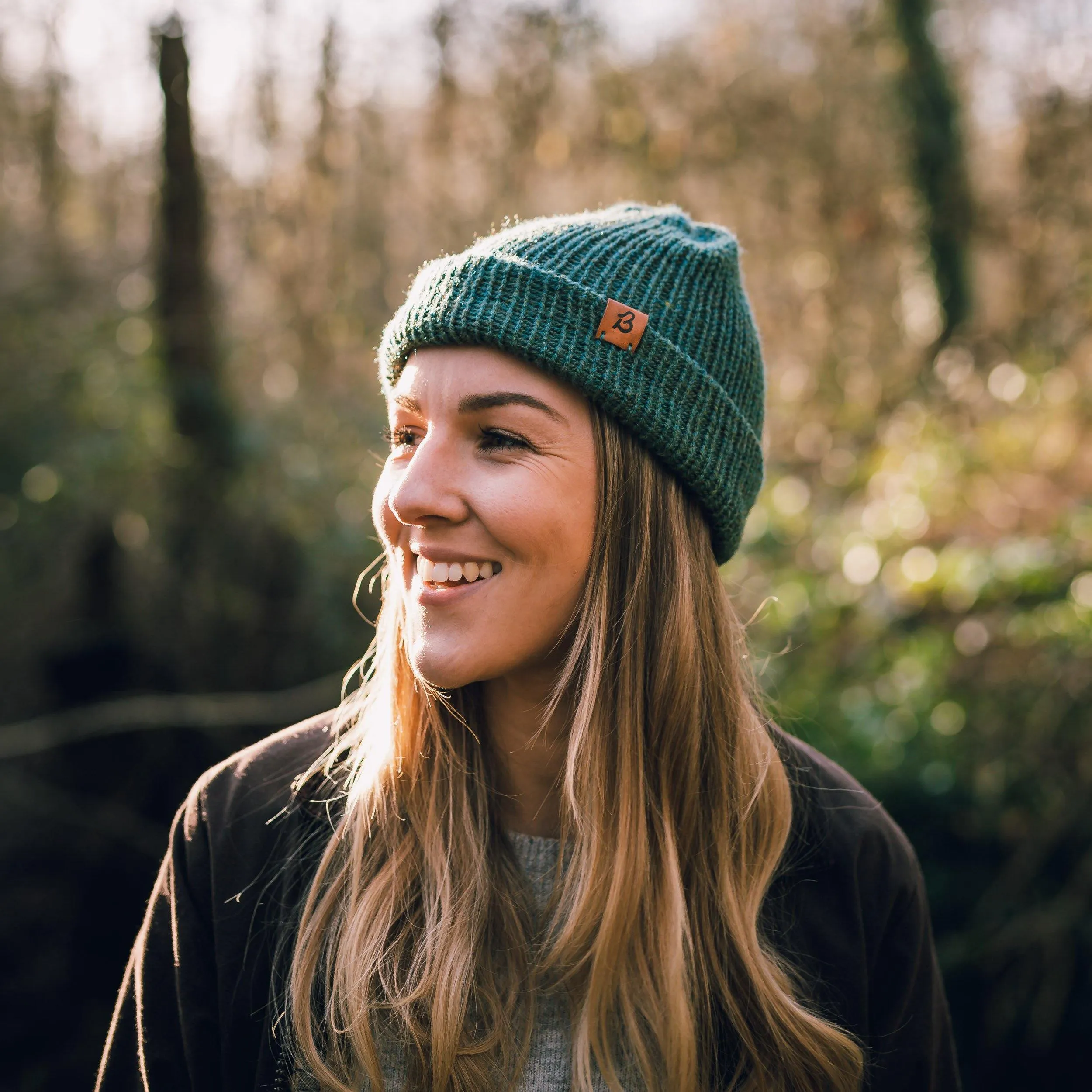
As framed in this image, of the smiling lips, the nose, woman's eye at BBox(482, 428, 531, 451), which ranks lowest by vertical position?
the smiling lips

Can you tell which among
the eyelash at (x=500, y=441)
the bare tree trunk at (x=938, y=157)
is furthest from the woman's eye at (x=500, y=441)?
the bare tree trunk at (x=938, y=157)

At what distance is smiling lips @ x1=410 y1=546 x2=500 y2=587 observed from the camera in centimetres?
160

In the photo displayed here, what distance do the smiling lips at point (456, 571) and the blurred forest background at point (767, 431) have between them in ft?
4.42

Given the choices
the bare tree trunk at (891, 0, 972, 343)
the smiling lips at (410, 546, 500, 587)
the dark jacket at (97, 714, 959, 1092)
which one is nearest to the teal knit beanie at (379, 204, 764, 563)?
the smiling lips at (410, 546, 500, 587)

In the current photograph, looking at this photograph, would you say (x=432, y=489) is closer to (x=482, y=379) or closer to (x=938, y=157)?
(x=482, y=379)

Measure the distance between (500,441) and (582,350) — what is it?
0.68ft

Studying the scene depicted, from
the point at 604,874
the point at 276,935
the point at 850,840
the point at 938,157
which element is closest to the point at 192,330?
the point at 276,935

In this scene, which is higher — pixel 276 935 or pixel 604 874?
pixel 604 874

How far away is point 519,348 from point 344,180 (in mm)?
4496

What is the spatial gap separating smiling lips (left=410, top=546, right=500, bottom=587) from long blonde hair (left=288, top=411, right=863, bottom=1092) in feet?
0.62

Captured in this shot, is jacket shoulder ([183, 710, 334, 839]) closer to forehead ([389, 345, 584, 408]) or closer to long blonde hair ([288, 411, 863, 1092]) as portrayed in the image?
long blonde hair ([288, 411, 863, 1092])

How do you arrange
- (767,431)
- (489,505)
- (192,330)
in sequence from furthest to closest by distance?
(767,431) < (192,330) < (489,505)

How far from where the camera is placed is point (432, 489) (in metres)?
1.57

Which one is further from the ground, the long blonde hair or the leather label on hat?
the leather label on hat
